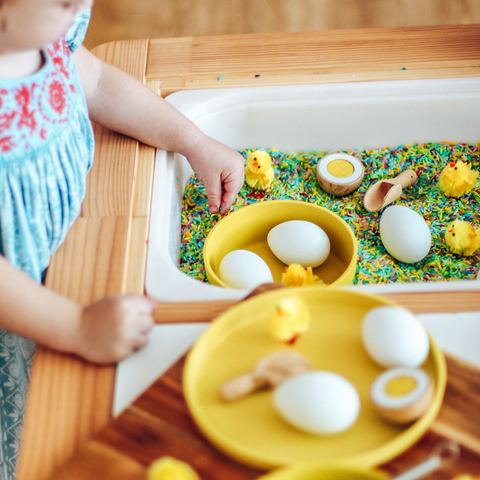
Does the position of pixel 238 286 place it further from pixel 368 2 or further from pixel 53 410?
pixel 368 2


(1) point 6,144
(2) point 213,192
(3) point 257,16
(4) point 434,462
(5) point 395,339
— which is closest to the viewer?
(4) point 434,462

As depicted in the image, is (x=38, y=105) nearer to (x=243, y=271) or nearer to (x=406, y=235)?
(x=243, y=271)

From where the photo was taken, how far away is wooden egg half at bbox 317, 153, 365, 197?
0.86 metres

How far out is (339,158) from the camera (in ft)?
2.96

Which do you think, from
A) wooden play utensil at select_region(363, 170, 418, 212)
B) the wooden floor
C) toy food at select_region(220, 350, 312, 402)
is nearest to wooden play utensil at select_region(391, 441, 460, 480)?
toy food at select_region(220, 350, 312, 402)

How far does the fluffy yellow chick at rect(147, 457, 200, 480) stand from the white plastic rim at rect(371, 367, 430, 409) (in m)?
0.16

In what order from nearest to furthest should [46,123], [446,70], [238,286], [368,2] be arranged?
[46,123] < [238,286] < [446,70] < [368,2]

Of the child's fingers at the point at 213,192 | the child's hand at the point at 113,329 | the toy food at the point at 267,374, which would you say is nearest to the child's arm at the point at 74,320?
the child's hand at the point at 113,329

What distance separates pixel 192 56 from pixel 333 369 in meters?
0.66

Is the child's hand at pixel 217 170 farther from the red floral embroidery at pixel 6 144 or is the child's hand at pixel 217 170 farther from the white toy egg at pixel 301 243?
the red floral embroidery at pixel 6 144

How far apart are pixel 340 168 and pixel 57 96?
1.63ft

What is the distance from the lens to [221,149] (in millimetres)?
817

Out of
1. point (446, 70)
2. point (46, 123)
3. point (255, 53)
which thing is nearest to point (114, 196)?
point (46, 123)

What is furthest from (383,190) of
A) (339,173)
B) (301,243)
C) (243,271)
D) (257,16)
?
(257,16)
